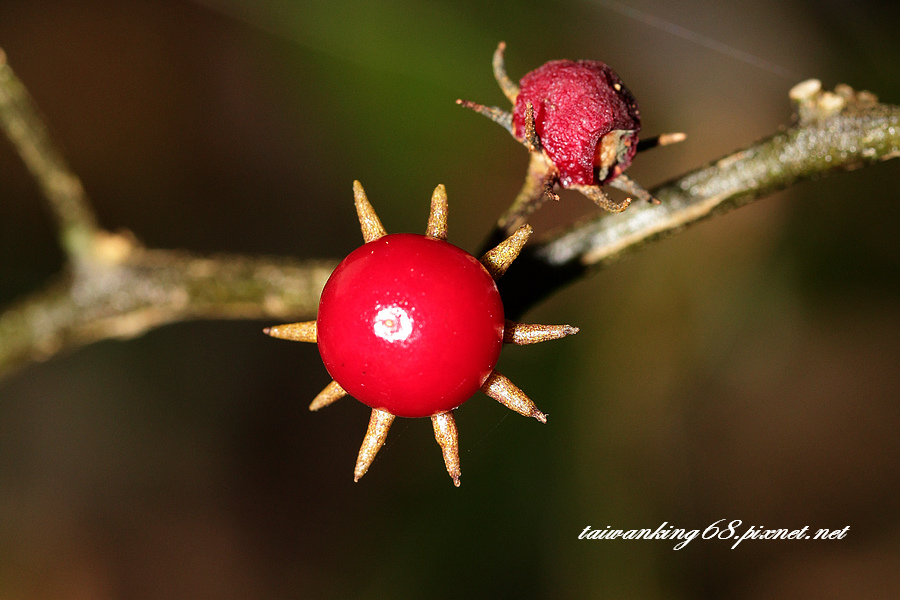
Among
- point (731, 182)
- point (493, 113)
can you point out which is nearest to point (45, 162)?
point (493, 113)

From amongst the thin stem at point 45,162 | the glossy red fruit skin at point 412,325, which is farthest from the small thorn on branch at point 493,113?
the thin stem at point 45,162

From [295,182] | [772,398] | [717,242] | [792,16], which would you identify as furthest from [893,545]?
[295,182]

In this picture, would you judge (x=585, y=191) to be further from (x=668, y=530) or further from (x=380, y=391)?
(x=668, y=530)

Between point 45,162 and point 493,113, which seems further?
point 45,162

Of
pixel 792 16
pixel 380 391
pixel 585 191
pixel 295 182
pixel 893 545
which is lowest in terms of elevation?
pixel 893 545

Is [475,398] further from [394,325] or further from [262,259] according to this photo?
[394,325]
